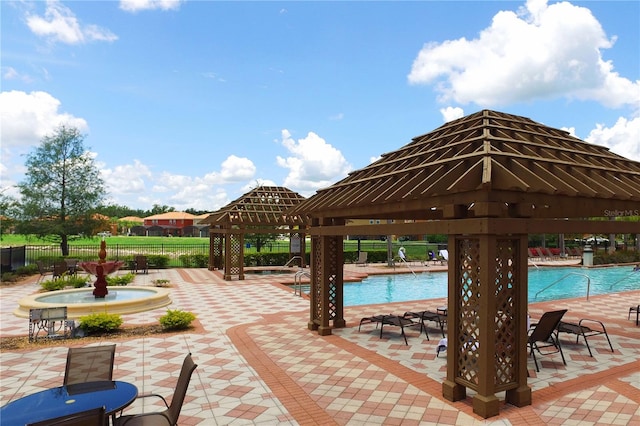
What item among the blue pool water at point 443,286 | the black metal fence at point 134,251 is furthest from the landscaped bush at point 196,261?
the blue pool water at point 443,286

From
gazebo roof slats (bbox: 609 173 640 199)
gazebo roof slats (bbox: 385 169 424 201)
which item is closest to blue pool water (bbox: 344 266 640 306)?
gazebo roof slats (bbox: 609 173 640 199)

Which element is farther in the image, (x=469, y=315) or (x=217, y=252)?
(x=217, y=252)

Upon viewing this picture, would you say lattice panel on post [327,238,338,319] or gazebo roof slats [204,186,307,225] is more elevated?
gazebo roof slats [204,186,307,225]

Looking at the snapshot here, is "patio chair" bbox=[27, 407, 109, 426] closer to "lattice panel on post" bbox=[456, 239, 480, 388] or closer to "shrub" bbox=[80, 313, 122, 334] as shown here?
"lattice panel on post" bbox=[456, 239, 480, 388]

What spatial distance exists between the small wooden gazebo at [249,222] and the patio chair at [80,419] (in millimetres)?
16658

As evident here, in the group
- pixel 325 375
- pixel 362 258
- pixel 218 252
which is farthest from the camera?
pixel 362 258

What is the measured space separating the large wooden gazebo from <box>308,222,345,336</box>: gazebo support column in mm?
2437

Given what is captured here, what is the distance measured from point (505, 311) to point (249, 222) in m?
17.4

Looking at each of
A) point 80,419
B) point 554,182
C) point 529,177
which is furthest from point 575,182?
point 80,419

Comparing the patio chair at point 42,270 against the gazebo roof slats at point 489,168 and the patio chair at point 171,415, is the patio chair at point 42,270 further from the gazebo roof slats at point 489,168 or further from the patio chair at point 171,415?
the patio chair at point 171,415

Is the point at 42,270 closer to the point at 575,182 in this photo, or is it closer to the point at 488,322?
the point at 488,322

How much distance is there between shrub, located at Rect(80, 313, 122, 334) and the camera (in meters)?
10.3

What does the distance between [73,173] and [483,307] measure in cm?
3003

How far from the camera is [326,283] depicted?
10320 millimetres
